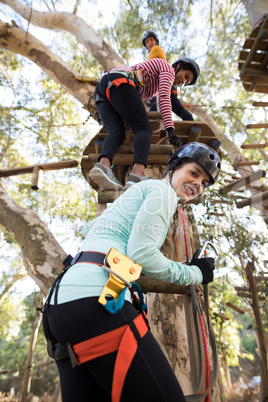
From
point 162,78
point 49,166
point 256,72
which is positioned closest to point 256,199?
point 256,72

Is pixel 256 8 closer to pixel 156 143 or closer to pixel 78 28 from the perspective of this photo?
pixel 78 28

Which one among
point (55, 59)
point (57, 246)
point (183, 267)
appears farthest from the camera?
point (55, 59)

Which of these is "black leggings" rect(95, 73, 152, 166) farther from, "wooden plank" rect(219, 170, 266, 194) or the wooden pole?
"wooden plank" rect(219, 170, 266, 194)

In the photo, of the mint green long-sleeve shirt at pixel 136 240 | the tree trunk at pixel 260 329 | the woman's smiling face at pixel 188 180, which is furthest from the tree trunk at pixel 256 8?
the mint green long-sleeve shirt at pixel 136 240

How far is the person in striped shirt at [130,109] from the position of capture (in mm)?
2562

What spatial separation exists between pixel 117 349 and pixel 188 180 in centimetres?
100

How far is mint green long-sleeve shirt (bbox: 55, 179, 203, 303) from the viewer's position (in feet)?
3.59

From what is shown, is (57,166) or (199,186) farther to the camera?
(57,166)

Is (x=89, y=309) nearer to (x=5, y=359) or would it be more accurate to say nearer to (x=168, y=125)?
(x=168, y=125)

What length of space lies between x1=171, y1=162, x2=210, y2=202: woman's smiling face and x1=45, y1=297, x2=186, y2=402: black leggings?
2.48 ft

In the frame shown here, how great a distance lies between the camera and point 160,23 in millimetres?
10469

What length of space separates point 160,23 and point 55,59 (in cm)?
613

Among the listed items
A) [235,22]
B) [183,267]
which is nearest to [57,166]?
[183,267]

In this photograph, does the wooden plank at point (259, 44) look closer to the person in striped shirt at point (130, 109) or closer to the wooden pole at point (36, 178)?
the person in striped shirt at point (130, 109)
